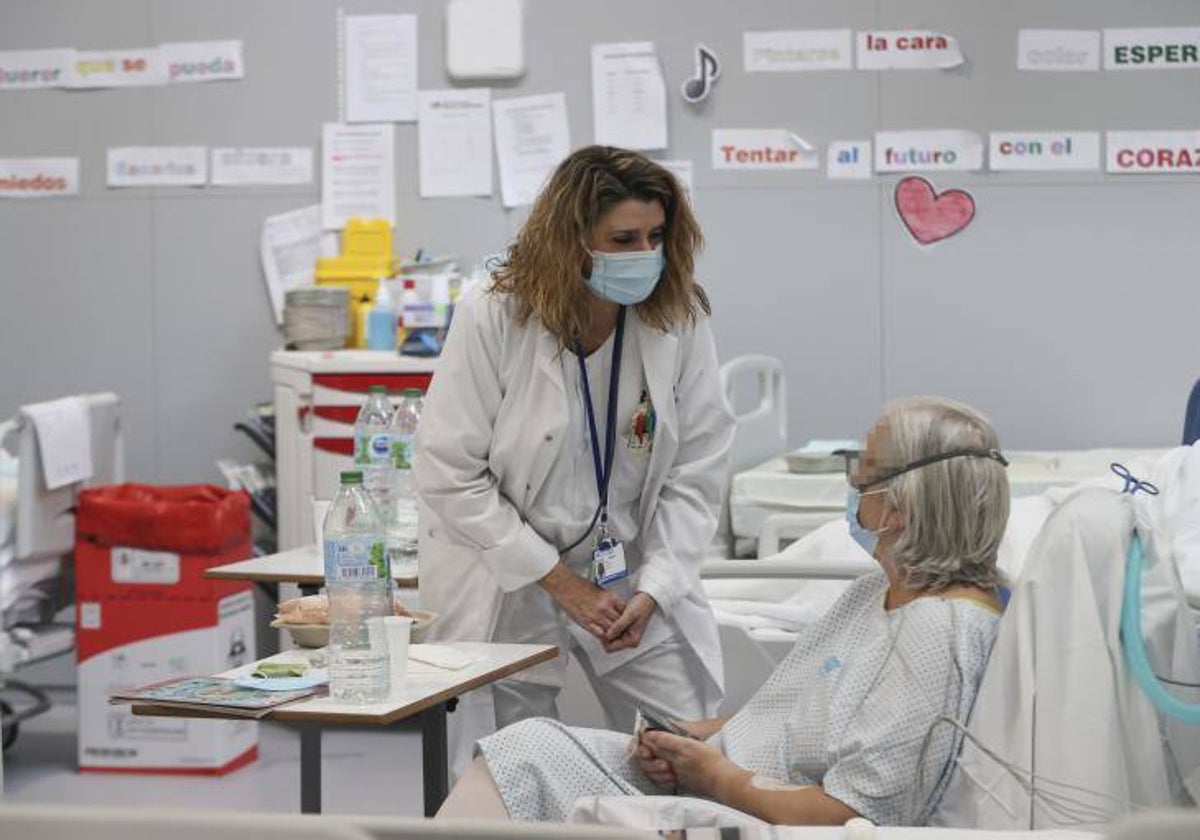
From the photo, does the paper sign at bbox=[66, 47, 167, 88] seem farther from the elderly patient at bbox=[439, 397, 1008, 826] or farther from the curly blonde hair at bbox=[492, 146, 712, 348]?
the elderly patient at bbox=[439, 397, 1008, 826]

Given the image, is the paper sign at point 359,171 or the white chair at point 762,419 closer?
the white chair at point 762,419

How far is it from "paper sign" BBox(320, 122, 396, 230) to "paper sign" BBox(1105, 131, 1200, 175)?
248cm

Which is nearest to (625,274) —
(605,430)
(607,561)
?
(605,430)

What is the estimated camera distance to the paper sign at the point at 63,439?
4.98 metres

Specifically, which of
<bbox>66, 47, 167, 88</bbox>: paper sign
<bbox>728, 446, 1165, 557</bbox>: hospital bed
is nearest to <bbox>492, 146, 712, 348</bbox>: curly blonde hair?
<bbox>728, 446, 1165, 557</bbox>: hospital bed

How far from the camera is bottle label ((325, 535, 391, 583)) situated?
2.67 meters

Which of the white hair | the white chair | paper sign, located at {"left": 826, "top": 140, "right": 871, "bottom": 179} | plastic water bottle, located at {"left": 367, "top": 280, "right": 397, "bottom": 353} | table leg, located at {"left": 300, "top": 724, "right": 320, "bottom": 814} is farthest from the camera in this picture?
paper sign, located at {"left": 826, "top": 140, "right": 871, "bottom": 179}

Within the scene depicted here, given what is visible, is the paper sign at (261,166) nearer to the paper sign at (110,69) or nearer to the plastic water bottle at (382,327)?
the paper sign at (110,69)

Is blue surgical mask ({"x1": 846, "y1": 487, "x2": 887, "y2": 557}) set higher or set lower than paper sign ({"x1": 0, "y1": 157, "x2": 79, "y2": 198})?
lower

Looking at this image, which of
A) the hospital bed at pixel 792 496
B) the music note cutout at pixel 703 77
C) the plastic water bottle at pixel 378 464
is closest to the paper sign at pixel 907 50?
the music note cutout at pixel 703 77

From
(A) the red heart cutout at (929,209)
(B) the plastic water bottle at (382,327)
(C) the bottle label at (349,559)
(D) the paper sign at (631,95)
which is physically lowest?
(C) the bottle label at (349,559)

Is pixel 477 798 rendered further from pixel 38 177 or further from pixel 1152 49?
pixel 38 177

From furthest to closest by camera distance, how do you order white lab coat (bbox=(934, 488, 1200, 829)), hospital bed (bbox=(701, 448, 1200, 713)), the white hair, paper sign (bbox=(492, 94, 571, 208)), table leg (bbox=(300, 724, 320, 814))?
paper sign (bbox=(492, 94, 571, 208)) < hospital bed (bbox=(701, 448, 1200, 713)) < table leg (bbox=(300, 724, 320, 814)) < the white hair < white lab coat (bbox=(934, 488, 1200, 829))

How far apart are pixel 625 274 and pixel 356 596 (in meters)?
0.78
